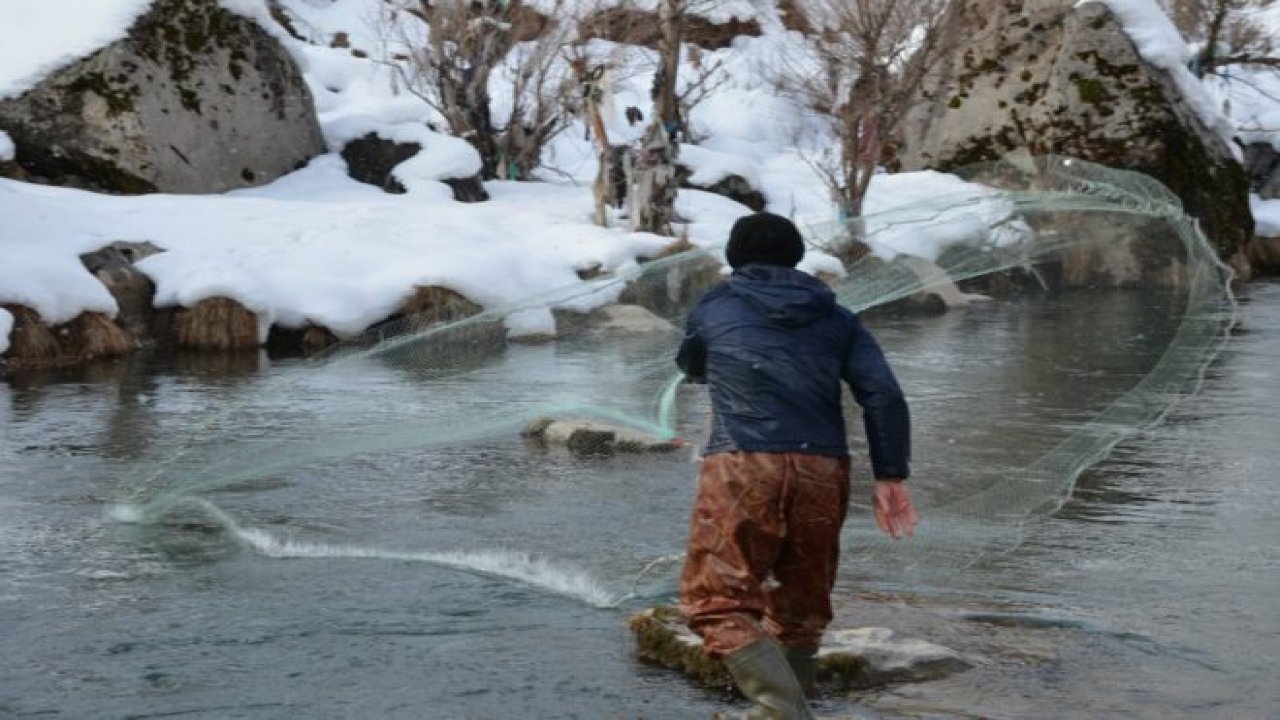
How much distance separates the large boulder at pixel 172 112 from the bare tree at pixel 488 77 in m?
2.92

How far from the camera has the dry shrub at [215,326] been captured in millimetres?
16359

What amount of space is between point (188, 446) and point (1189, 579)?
5.39m

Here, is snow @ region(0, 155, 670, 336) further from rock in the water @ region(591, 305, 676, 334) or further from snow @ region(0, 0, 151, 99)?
rock in the water @ region(591, 305, 676, 334)

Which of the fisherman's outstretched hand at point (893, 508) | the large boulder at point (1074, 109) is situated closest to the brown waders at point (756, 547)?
the fisherman's outstretched hand at point (893, 508)

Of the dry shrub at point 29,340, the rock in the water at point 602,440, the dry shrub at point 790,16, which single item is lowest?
the rock in the water at point 602,440

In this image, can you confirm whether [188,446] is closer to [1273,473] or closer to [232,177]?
[1273,473]

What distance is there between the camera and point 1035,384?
1307cm

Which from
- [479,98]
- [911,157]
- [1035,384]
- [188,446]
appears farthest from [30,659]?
[911,157]

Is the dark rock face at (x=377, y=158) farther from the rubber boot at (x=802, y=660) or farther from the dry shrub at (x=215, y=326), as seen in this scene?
the rubber boot at (x=802, y=660)

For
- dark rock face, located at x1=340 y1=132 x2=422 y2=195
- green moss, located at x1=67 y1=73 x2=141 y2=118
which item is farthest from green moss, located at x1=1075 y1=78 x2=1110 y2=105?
green moss, located at x1=67 y1=73 x2=141 y2=118

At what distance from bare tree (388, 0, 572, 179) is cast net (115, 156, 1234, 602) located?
1448cm

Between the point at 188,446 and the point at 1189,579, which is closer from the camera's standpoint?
the point at 1189,579

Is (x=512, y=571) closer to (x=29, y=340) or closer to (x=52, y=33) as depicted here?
(x=29, y=340)

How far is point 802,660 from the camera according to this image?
4852mm
